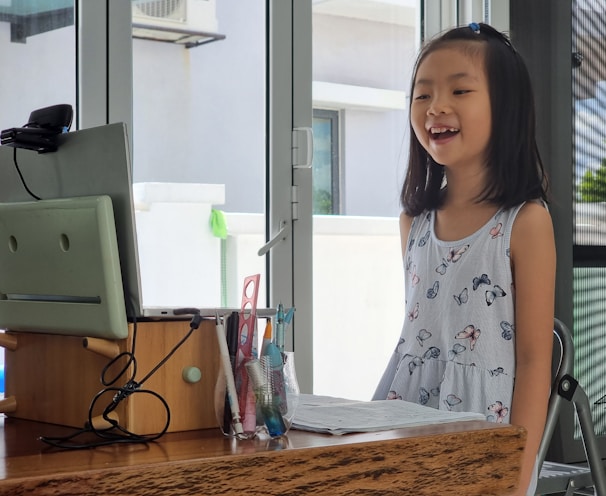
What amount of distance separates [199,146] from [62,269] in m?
1.49

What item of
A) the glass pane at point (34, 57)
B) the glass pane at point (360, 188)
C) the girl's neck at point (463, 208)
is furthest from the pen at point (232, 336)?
the glass pane at point (360, 188)

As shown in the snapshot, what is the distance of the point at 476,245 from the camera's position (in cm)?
177

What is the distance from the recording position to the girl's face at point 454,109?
1800 mm

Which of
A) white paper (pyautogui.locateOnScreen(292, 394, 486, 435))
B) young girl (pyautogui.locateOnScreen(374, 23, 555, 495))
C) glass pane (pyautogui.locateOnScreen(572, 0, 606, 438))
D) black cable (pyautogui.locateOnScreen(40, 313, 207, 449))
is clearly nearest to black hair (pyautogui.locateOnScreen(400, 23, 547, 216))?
young girl (pyautogui.locateOnScreen(374, 23, 555, 495))

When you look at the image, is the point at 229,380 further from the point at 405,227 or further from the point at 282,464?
the point at 405,227

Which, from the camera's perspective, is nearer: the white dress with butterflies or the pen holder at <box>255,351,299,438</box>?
the pen holder at <box>255,351,299,438</box>

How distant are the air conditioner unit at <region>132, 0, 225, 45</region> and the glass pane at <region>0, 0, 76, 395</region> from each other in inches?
7.9

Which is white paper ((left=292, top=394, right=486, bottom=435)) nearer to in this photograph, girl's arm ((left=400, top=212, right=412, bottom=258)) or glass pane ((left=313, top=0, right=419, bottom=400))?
girl's arm ((left=400, top=212, right=412, bottom=258))

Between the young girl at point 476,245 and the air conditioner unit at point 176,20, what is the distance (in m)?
0.98

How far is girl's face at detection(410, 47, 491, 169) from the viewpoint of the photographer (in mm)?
1800

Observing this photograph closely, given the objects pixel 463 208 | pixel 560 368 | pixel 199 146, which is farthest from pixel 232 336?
pixel 199 146

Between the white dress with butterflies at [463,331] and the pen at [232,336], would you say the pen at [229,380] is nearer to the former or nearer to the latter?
the pen at [232,336]

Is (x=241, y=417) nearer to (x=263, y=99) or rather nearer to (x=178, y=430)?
(x=178, y=430)

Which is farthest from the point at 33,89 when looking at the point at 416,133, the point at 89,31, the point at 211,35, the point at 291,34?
the point at 416,133
